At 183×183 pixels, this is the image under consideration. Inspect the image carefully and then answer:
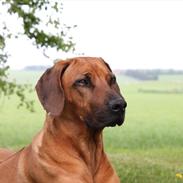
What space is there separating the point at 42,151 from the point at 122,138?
19.2m

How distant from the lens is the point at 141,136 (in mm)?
25953

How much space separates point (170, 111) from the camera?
40.9 meters

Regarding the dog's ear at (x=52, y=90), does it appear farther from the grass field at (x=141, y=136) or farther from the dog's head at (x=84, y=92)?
the grass field at (x=141, y=136)

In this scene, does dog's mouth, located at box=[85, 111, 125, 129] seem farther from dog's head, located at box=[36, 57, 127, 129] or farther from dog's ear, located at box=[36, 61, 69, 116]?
dog's ear, located at box=[36, 61, 69, 116]

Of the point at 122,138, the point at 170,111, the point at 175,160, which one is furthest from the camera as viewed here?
the point at 170,111

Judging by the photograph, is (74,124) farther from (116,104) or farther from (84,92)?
(116,104)

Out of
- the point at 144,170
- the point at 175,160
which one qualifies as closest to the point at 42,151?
the point at 144,170

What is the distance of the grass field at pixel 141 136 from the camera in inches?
460

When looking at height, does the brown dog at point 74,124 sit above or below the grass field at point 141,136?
above

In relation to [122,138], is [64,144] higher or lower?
higher

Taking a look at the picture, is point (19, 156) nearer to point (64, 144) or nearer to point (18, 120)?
point (64, 144)

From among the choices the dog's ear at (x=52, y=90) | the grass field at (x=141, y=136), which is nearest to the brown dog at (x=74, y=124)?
the dog's ear at (x=52, y=90)

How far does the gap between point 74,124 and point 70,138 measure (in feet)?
0.49

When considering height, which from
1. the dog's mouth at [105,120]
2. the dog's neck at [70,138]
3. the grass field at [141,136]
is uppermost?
the dog's mouth at [105,120]
